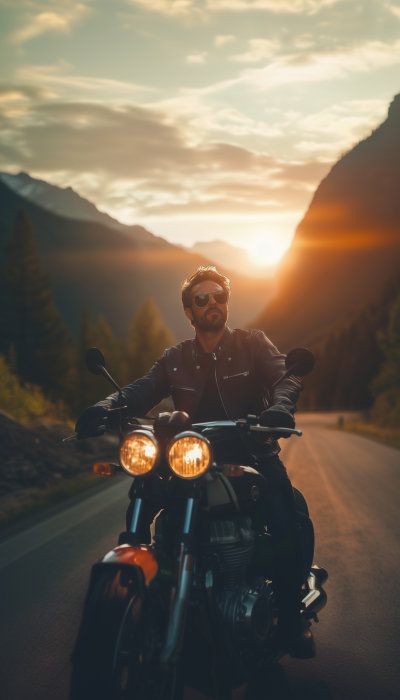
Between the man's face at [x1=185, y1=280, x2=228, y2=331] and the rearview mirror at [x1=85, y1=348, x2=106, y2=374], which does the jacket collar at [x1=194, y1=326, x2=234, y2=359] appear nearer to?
the man's face at [x1=185, y1=280, x2=228, y2=331]

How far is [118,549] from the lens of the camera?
241 cm

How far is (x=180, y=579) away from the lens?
235 centimetres

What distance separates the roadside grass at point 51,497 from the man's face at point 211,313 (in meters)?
4.16

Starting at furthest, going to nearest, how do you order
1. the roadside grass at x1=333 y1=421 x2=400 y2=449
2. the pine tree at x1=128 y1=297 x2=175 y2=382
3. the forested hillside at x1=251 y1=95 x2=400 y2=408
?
1. the forested hillside at x1=251 y1=95 x2=400 y2=408
2. the pine tree at x1=128 y1=297 x2=175 y2=382
3. the roadside grass at x1=333 y1=421 x2=400 y2=449

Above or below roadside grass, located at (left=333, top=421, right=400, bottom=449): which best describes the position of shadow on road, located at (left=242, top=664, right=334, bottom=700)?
above

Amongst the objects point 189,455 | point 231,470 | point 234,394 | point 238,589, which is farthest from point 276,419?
point 238,589

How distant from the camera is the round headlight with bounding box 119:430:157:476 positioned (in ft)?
8.07

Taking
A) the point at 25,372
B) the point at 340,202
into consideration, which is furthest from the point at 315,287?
the point at 25,372

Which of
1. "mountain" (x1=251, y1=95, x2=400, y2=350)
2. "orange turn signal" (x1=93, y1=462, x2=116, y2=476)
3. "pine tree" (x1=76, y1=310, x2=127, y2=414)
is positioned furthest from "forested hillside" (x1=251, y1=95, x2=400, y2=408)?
"orange turn signal" (x1=93, y1=462, x2=116, y2=476)

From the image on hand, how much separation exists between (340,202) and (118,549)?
6093 inches

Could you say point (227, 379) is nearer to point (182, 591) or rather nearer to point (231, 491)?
point (231, 491)

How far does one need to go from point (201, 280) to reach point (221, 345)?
0.51 m

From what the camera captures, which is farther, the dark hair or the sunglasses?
the dark hair

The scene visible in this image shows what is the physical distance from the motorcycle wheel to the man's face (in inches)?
68.3
